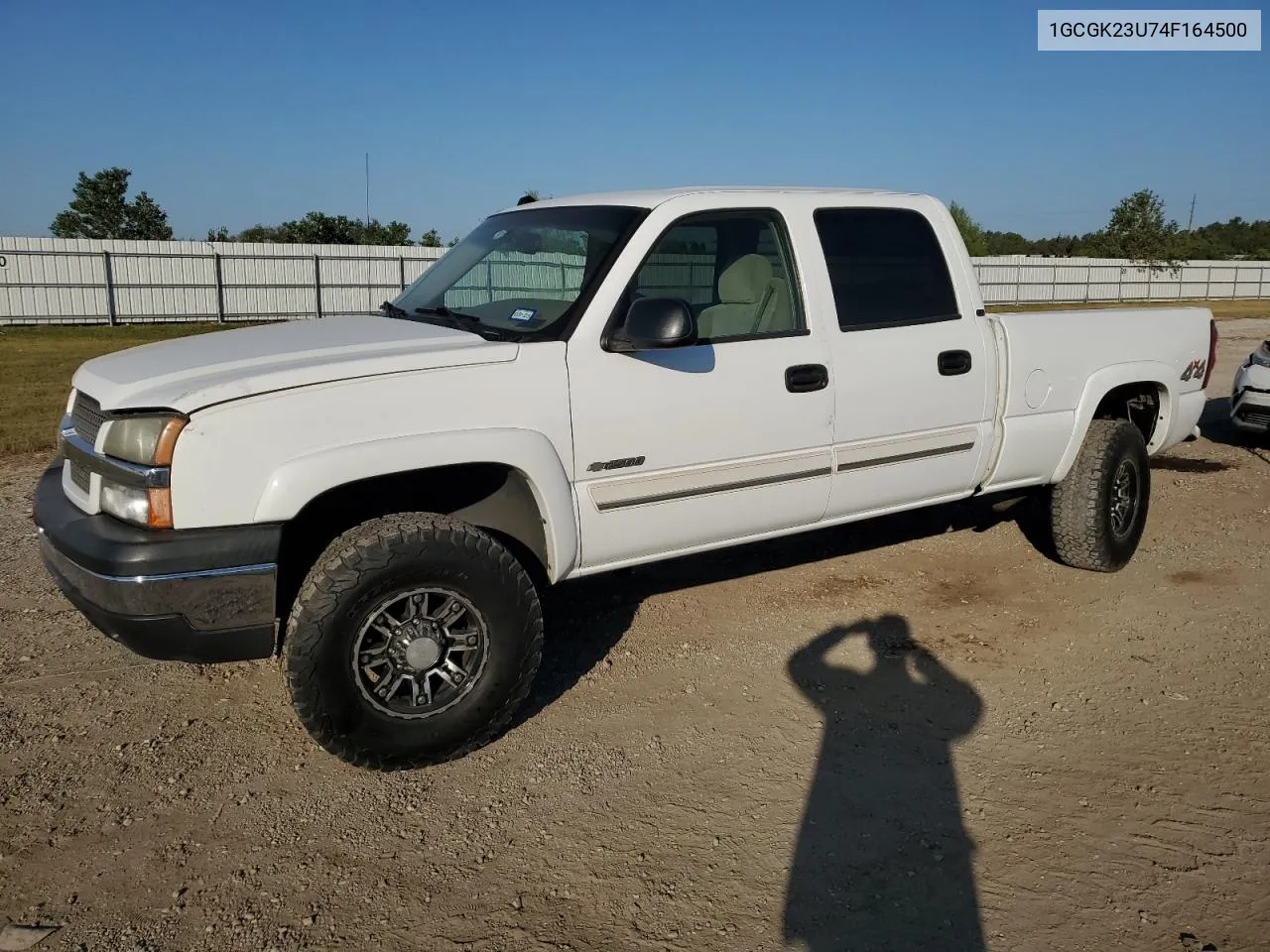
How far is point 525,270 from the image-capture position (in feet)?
14.9

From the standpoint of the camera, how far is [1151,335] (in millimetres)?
5758

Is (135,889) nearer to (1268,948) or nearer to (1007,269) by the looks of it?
(1268,948)

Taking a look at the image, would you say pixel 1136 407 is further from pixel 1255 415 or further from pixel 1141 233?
pixel 1141 233

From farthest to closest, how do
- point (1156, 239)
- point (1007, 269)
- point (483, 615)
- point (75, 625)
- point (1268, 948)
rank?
point (1156, 239) < point (1007, 269) < point (75, 625) < point (483, 615) < point (1268, 948)

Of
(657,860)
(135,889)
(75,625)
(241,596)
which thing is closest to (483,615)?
(241,596)

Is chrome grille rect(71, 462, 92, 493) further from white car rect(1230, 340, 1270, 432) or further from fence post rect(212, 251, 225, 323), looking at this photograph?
fence post rect(212, 251, 225, 323)

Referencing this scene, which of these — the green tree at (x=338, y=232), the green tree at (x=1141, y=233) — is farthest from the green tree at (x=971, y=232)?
the green tree at (x=338, y=232)

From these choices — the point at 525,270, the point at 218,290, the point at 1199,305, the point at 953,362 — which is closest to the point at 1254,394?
the point at 953,362

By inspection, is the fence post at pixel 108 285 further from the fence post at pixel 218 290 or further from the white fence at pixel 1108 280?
the white fence at pixel 1108 280

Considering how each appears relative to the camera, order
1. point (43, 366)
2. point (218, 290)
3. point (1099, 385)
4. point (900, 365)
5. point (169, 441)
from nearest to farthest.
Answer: point (169, 441), point (900, 365), point (1099, 385), point (43, 366), point (218, 290)

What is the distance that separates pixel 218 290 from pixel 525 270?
26.4 metres

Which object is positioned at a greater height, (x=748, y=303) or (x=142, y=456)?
(x=748, y=303)

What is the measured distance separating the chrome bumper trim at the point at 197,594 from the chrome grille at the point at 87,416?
0.52 m

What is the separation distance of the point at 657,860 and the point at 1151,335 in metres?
4.30
